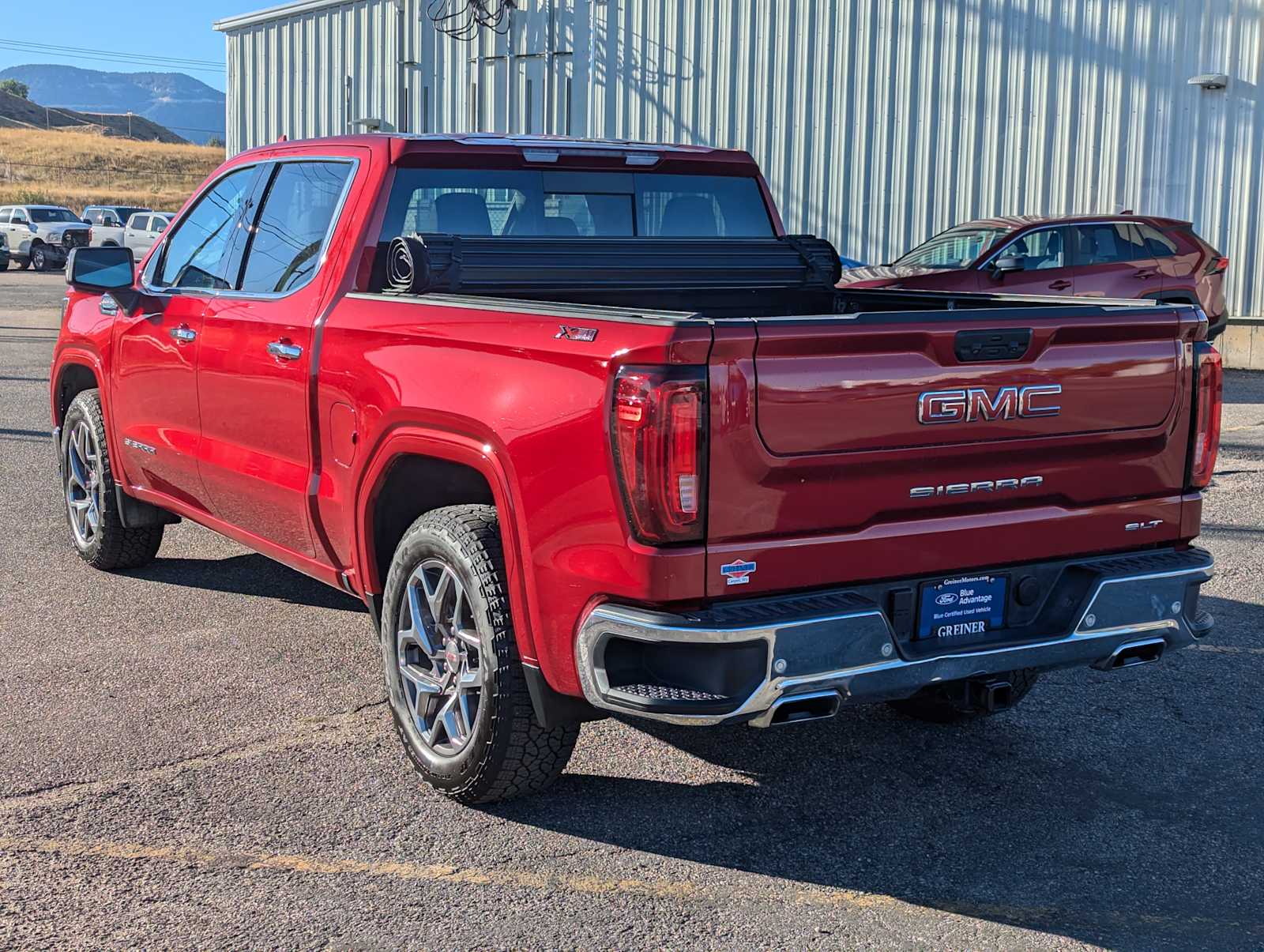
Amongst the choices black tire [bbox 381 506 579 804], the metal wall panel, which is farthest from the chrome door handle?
the metal wall panel

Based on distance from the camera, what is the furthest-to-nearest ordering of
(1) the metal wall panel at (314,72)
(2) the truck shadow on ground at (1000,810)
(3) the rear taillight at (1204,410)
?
1. (1) the metal wall panel at (314,72)
2. (3) the rear taillight at (1204,410)
3. (2) the truck shadow on ground at (1000,810)

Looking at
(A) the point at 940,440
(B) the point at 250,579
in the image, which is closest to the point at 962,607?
(A) the point at 940,440

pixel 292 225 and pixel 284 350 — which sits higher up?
pixel 292 225

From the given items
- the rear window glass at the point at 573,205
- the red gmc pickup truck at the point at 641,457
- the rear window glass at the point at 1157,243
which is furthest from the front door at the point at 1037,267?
the red gmc pickup truck at the point at 641,457

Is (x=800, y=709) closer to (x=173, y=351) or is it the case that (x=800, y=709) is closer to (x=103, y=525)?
(x=173, y=351)

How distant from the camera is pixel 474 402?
4.00 m

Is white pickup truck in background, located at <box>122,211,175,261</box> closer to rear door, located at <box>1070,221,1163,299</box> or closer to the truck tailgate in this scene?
rear door, located at <box>1070,221,1163,299</box>

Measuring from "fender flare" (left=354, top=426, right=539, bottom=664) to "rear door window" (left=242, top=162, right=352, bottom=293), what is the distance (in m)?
0.96

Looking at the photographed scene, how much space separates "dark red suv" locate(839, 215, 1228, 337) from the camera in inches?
601

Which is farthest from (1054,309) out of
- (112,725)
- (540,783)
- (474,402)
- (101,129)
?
(101,129)

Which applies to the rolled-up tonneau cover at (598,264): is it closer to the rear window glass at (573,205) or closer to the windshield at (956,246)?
the rear window glass at (573,205)

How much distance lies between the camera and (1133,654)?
4.18 meters

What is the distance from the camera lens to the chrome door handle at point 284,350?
4.91m

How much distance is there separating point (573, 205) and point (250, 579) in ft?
8.67
